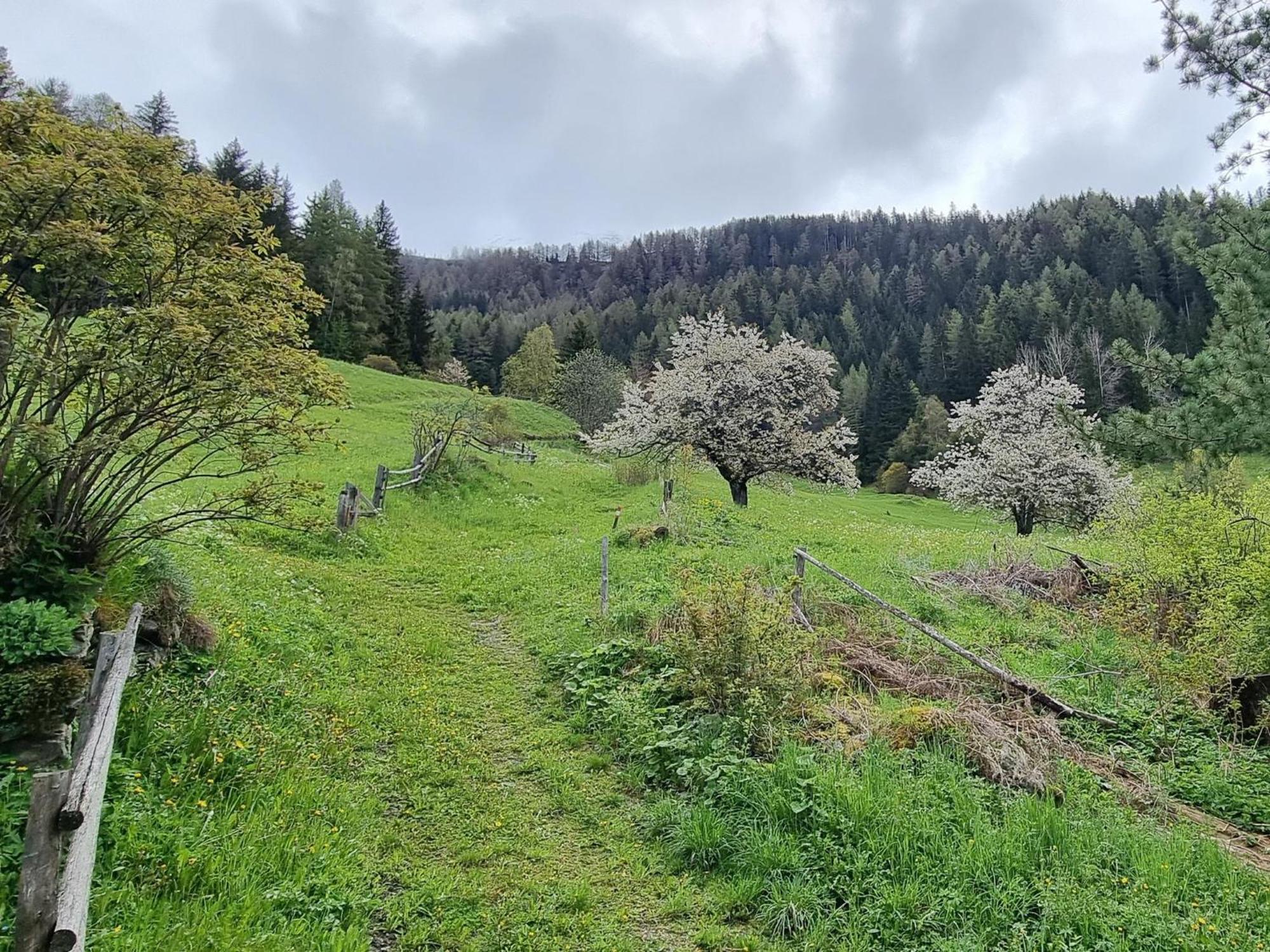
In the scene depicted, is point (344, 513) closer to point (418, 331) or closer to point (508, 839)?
point (508, 839)

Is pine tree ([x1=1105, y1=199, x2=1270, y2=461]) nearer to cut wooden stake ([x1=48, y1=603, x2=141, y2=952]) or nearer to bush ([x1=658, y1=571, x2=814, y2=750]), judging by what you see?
bush ([x1=658, y1=571, x2=814, y2=750])

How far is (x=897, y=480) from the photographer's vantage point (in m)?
61.3

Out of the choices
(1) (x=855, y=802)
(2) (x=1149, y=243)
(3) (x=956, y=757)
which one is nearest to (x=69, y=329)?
(1) (x=855, y=802)

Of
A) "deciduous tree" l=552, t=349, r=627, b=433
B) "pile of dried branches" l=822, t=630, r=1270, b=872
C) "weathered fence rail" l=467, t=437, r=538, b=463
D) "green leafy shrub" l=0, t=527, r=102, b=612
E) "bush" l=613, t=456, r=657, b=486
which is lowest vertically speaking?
"pile of dried branches" l=822, t=630, r=1270, b=872

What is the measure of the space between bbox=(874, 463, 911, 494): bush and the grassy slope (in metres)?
51.8

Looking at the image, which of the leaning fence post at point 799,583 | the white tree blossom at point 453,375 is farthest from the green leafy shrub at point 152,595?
the white tree blossom at point 453,375

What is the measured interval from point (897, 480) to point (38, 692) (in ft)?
209

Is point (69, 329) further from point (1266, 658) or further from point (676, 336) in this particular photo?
point (676, 336)

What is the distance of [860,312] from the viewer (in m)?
110

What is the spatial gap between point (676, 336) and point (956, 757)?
20.4m

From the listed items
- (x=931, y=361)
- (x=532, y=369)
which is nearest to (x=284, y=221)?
(x=532, y=369)

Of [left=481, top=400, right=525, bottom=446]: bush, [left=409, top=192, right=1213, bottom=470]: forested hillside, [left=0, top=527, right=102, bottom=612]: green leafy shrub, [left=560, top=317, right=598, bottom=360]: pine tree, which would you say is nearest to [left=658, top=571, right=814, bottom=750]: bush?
[left=0, top=527, right=102, bottom=612]: green leafy shrub

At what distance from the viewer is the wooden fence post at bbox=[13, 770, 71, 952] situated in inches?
95.4

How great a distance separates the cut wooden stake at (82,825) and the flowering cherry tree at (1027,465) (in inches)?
1041
